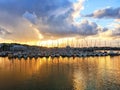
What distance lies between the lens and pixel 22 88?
59.0m

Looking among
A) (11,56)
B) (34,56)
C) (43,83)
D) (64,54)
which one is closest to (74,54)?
(64,54)

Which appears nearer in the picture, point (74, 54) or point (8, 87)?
point (8, 87)

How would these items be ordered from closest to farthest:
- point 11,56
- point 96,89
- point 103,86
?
point 96,89, point 103,86, point 11,56

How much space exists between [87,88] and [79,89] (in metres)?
2.22

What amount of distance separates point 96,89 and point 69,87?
20.4 ft

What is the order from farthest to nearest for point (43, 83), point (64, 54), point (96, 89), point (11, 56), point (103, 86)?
point (64, 54) → point (11, 56) → point (43, 83) → point (103, 86) → point (96, 89)

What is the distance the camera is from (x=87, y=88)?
60.1 meters

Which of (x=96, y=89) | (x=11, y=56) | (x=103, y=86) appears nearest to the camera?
(x=96, y=89)

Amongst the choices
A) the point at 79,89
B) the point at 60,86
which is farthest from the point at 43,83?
the point at 79,89

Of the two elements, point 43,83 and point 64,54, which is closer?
point 43,83

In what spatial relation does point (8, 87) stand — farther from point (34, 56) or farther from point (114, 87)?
point (34, 56)

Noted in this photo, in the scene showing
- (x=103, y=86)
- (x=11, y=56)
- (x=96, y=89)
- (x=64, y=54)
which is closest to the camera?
(x=96, y=89)

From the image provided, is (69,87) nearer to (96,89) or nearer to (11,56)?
(96,89)

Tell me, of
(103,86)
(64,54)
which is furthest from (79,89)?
(64,54)
